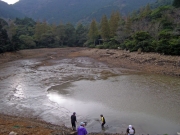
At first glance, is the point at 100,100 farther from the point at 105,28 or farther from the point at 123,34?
the point at 105,28

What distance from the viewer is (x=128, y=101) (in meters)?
19.0

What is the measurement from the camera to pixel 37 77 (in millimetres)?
30625

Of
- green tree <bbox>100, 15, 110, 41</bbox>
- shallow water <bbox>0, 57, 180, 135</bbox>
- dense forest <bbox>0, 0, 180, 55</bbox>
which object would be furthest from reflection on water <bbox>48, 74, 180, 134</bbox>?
green tree <bbox>100, 15, 110, 41</bbox>

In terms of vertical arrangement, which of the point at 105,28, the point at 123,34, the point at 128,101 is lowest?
the point at 128,101

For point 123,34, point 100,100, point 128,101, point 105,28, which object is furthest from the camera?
point 105,28

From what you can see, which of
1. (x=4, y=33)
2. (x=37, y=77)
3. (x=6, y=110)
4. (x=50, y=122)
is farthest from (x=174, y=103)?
(x=4, y=33)

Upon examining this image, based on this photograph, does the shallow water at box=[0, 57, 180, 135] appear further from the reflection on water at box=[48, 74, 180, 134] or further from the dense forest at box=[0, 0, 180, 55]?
the dense forest at box=[0, 0, 180, 55]

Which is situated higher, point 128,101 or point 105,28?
point 105,28

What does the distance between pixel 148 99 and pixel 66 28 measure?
255 ft

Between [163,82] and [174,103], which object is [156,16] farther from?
[174,103]

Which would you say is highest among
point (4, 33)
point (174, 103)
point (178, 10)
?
point (178, 10)

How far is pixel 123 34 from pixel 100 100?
139 ft

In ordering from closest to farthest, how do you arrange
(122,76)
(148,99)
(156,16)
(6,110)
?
1. (6,110)
2. (148,99)
3. (122,76)
4. (156,16)

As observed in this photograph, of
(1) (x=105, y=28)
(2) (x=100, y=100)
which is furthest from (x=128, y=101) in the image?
(1) (x=105, y=28)
